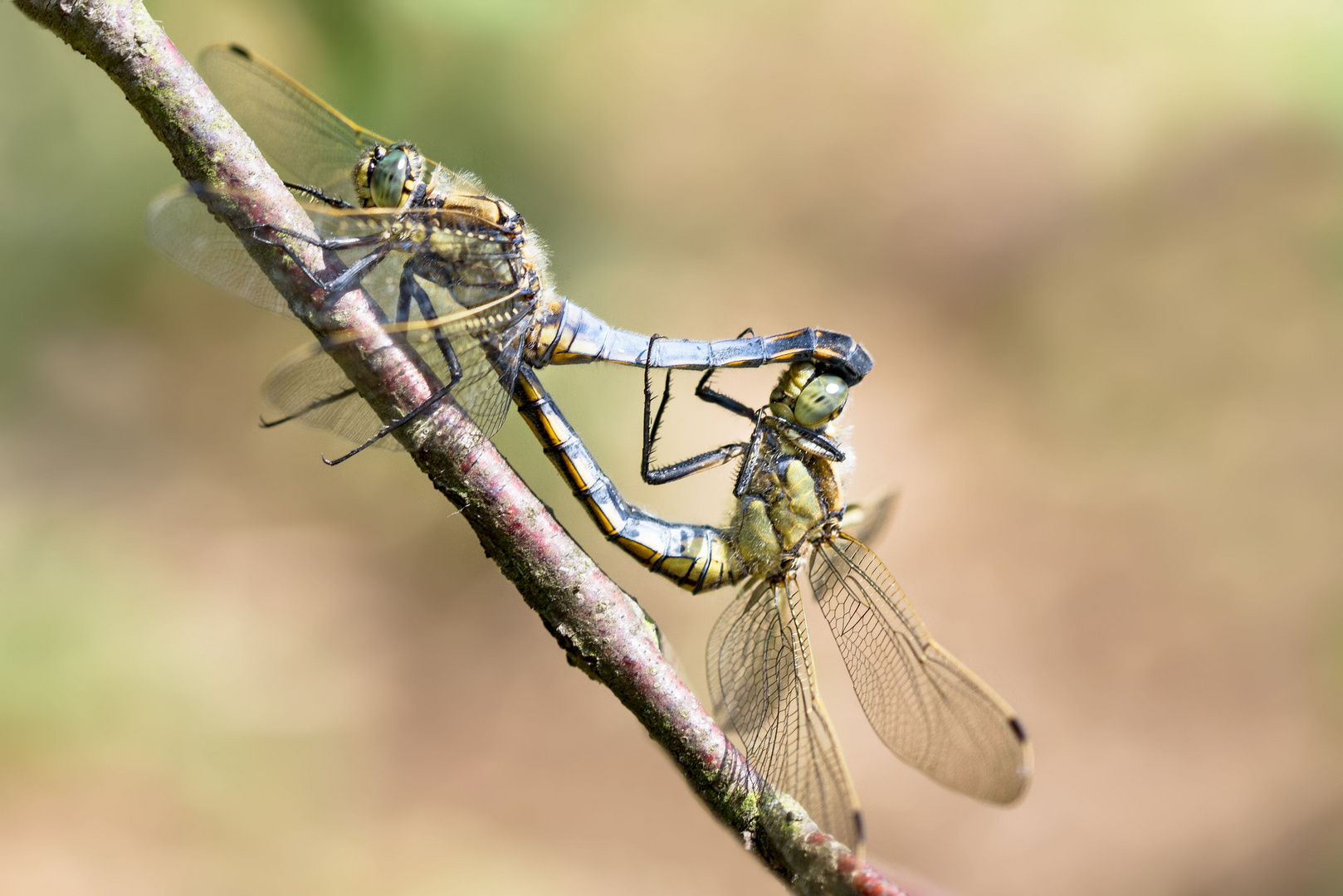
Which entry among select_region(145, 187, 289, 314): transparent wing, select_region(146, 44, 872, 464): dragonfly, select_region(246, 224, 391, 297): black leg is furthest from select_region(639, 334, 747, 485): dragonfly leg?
select_region(145, 187, 289, 314): transparent wing

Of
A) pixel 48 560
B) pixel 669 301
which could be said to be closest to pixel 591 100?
pixel 669 301

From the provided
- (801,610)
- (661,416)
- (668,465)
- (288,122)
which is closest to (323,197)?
(288,122)

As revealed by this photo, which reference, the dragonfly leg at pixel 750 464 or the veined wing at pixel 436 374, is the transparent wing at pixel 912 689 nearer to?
the dragonfly leg at pixel 750 464

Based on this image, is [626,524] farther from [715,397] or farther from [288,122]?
[288,122]

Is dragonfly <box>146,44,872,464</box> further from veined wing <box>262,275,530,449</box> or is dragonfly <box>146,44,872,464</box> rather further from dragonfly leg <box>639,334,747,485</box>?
dragonfly leg <box>639,334,747,485</box>

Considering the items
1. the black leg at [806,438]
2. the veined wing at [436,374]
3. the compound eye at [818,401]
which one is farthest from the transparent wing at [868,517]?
the veined wing at [436,374]

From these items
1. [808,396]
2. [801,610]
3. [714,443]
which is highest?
[714,443]
